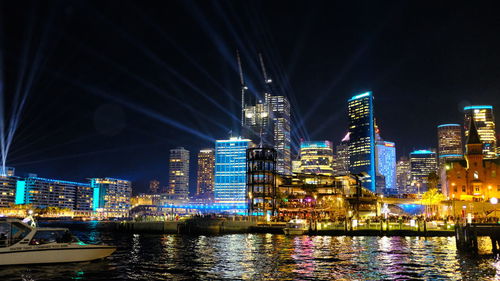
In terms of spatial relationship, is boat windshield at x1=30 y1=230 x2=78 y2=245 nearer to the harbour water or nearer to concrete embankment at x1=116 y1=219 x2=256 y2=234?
the harbour water

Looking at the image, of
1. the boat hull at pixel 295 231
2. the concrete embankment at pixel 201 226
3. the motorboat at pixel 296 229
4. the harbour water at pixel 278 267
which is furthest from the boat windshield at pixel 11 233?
the concrete embankment at pixel 201 226

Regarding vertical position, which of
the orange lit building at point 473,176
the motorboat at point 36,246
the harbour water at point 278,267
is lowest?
the harbour water at point 278,267

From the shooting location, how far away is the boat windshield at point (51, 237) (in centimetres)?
3631

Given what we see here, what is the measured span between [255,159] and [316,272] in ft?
323

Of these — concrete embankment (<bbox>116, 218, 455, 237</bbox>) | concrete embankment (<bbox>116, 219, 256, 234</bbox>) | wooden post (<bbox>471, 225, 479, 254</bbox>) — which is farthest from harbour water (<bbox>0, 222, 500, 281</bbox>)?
concrete embankment (<bbox>116, 219, 256, 234</bbox>)

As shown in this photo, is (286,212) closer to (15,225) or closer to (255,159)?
(255,159)

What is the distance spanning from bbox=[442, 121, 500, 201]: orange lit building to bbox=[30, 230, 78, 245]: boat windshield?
354 ft

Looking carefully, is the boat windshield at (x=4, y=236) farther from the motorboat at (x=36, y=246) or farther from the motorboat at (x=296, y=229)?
the motorboat at (x=296, y=229)

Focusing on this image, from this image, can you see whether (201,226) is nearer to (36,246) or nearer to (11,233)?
(36,246)

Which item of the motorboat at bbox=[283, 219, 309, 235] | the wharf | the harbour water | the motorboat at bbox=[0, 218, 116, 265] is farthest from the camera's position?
the motorboat at bbox=[283, 219, 309, 235]

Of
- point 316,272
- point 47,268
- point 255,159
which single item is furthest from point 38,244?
point 255,159

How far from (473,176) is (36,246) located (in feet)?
383

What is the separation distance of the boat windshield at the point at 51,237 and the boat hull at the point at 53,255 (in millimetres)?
1069

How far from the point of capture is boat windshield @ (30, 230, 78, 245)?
36312mm
